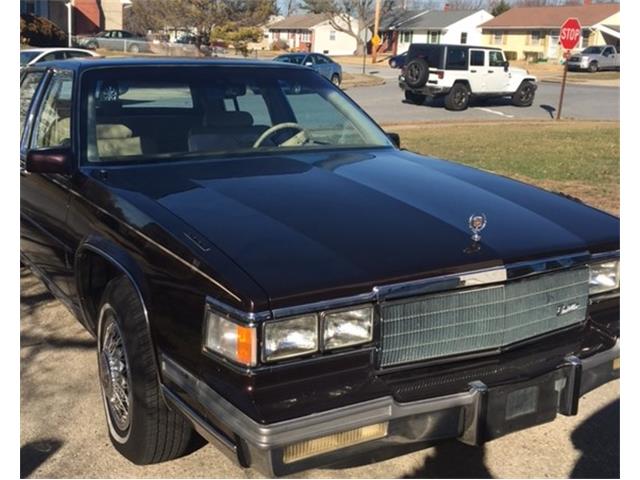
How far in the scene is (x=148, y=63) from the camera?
4.22 metres

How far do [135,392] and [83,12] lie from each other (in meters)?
59.7

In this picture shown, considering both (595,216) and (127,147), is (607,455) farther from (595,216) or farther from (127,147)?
(127,147)

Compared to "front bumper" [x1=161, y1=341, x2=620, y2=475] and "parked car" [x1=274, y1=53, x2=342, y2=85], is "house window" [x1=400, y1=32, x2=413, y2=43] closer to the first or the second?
"parked car" [x1=274, y1=53, x2=342, y2=85]

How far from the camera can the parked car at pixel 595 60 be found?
47000 millimetres

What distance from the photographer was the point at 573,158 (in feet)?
38.8

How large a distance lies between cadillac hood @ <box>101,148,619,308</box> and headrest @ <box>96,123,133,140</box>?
32 centimetres

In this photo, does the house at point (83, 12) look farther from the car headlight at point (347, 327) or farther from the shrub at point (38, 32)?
the car headlight at point (347, 327)

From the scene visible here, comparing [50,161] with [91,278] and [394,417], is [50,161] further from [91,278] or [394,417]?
[394,417]

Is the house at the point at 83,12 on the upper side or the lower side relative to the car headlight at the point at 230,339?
upper

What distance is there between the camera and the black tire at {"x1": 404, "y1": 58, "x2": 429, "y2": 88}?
23734mm

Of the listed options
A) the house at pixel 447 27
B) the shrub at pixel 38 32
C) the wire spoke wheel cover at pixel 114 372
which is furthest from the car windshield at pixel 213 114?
the house at pixel 447 27

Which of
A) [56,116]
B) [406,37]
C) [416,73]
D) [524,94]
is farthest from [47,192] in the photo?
[406,37]

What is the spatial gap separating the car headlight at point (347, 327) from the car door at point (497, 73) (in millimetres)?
23290

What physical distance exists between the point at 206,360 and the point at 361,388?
0.55 meters
